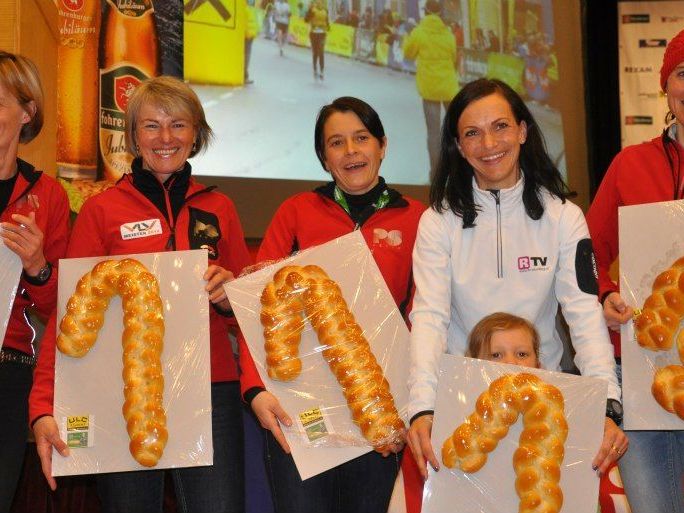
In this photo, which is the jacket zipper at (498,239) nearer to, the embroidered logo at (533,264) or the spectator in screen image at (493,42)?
the embroidered logo at (533,264)

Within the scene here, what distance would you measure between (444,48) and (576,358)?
2.91m

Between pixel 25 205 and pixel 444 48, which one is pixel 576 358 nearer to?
pixel 25 205

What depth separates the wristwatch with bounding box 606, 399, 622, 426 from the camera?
2.03m

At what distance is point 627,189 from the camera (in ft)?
8.04

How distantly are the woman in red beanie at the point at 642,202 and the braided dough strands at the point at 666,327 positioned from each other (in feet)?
0.19

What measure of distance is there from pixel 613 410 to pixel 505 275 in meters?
0.47

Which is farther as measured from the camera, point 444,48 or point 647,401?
point 444,48

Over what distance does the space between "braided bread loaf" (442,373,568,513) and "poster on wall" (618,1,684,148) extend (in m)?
3.79

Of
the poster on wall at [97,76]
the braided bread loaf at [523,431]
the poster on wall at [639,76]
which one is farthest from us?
the poster on wall at [639,76]

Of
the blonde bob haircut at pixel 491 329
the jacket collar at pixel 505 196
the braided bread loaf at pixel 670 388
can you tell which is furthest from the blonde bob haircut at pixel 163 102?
the braided bread loaf at pixel 670 388

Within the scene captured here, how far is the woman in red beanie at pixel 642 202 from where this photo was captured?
2.17 metres

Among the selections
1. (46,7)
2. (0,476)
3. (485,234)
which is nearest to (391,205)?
(485,234)

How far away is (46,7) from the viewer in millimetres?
3391

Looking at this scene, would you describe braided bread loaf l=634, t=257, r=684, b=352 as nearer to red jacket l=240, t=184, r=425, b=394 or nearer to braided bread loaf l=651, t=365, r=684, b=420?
braided bread loaf l=651, t=365, r=684, b=420
